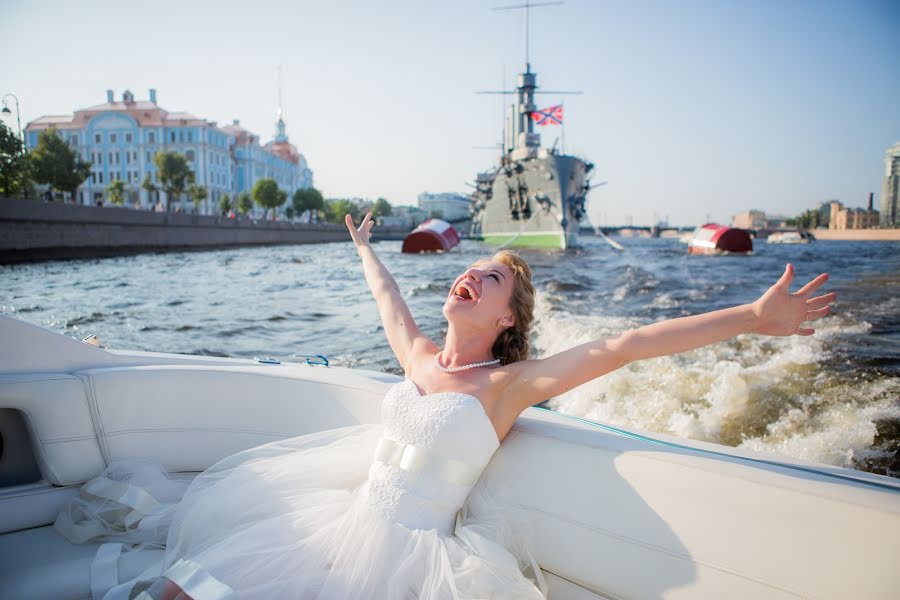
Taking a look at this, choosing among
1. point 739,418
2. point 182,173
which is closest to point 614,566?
point 739,418

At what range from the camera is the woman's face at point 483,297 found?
1844 mm

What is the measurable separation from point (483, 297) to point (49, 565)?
1.72 metres

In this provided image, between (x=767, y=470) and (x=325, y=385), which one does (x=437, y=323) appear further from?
(x=767, y=470)

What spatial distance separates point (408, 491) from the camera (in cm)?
163

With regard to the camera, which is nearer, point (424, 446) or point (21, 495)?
point (424, 446)

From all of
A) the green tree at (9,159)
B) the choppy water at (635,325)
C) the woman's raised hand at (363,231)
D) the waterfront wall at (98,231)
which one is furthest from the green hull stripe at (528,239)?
the woman's raised hand at (363,231)

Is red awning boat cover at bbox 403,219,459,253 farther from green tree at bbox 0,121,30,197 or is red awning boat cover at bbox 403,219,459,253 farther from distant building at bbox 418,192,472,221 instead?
distant building at bbox 418,192,472,221

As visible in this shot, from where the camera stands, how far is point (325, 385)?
2.30 m

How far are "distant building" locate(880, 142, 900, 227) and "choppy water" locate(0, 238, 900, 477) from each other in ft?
→ 38.0

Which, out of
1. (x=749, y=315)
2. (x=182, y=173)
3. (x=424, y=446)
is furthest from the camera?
(x=182, y=173)

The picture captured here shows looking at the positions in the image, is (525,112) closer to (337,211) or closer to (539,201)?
(539,201)

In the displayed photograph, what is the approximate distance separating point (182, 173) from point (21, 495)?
52.5 meters

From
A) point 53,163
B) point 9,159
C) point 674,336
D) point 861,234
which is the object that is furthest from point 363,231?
point 861,234

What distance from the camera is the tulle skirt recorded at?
4.61 ft
